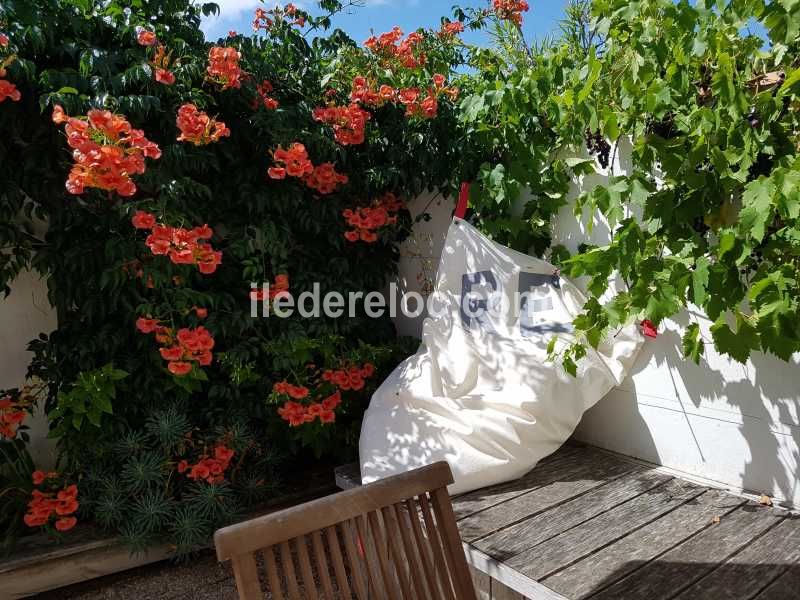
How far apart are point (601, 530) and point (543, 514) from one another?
0.18m

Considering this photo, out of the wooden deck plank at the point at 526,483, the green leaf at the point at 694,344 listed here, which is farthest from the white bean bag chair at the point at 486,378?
the green leaf at the point at 694,344

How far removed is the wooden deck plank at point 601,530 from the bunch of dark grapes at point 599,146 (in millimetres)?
1180

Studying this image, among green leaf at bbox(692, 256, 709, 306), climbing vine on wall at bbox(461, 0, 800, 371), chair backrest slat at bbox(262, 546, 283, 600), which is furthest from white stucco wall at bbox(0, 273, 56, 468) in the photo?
green leaf at bbox(692, 256, 709, 306)

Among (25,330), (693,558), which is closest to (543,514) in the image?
(693,558)

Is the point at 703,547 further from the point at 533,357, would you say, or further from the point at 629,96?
the point at 629,96

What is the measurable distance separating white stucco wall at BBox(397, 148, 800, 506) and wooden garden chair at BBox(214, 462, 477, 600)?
1250 millimetres

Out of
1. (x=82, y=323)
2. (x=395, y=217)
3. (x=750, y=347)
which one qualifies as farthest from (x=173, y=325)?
(x=750, y=347)

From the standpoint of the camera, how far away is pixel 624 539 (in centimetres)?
162

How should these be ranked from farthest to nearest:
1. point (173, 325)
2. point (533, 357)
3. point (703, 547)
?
point (173, 325) → point (533, 357) → point (703, 547)

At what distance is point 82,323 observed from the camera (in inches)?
95.6

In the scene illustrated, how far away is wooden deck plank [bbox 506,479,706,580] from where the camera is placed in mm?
1524

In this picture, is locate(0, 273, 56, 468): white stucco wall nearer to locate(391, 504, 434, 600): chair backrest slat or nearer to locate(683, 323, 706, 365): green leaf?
locate(391, 504, 434, 600): chair backrest slat

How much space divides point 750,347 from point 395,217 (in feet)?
5.79

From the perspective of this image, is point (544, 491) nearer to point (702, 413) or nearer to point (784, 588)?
point (702, 413)
